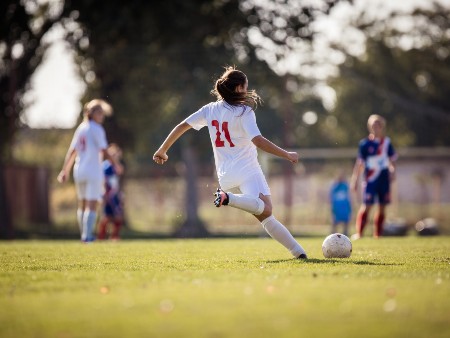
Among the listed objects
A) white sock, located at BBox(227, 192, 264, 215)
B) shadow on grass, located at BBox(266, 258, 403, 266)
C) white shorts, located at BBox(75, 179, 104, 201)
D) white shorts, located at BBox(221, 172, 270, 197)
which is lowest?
shadow on grass, located at BBox(266, 258, 403, 266)

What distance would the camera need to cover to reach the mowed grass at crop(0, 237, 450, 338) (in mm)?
4605

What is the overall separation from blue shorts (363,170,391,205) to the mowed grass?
5.89 meters

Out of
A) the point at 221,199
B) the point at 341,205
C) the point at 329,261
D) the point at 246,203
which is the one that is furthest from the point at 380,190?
the point at 221,199

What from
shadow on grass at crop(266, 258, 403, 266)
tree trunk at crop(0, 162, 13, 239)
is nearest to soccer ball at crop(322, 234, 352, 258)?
shadow on grass at crop(266, 258, 403, 266)

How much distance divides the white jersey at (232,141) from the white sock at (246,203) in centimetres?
34

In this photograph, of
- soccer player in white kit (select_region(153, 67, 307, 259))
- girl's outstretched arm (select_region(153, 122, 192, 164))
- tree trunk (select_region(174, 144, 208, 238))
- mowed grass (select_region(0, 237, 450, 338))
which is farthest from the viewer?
tree trunk (select_region(174, 144, 208, 238))

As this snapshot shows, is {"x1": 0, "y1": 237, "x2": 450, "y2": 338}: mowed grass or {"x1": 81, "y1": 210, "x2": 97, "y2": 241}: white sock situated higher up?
{"x1": 81, "y1": 210, "x2": 97, "y2": 241}: white sock

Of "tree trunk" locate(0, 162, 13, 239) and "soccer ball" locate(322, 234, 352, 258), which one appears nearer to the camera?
"soccer ball" locate(322, 234, 352, 258)

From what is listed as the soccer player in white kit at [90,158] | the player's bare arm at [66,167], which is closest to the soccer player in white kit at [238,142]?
the player's bare arm at [66,167]

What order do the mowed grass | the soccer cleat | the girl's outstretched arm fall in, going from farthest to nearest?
the girl's outstretched arm < the soccer cleat < the mowed grass

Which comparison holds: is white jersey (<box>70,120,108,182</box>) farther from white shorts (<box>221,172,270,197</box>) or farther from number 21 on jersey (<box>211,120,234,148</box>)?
white shorts (<box>221,172,270,197</box>)

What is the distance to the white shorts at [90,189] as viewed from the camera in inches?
536

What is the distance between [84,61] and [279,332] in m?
25.5

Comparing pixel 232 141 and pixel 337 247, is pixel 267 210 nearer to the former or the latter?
pixel 232 141
